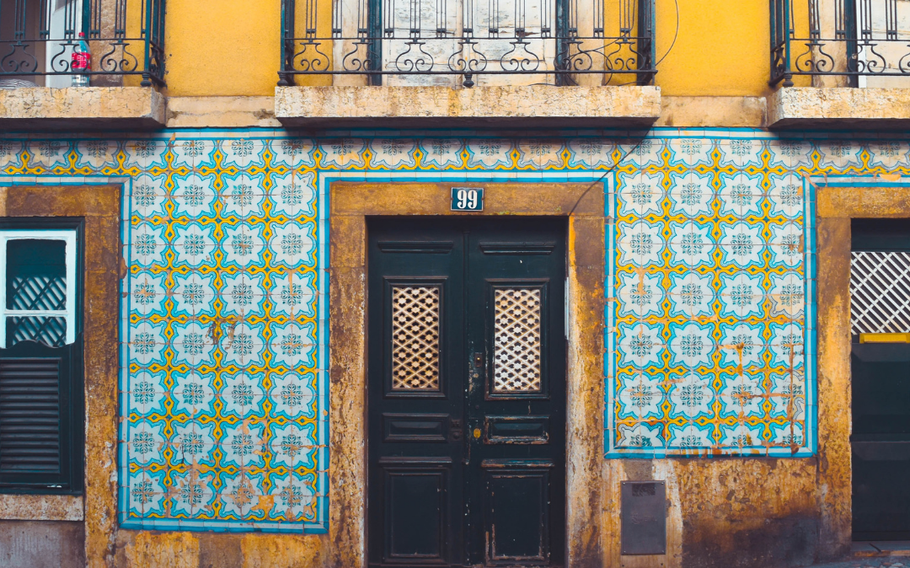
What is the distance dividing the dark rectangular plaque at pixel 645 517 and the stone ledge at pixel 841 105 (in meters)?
2.82

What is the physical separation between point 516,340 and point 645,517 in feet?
5.20

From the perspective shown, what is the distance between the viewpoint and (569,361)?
4.43 meters

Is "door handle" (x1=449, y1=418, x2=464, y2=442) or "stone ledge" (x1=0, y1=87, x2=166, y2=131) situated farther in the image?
"door handle" (x1=449, y1=418, x2=464, y2=442)

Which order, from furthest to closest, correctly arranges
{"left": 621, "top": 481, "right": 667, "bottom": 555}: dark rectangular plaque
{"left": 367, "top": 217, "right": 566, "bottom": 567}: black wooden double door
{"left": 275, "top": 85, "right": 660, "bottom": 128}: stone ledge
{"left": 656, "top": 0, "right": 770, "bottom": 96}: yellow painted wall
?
1. {"left": 367, "top": 217, "right": 566, "bottom": 567}: black wooden double door
2. {"left": 656, "top": 0, "right": 770, "bottom": 96}: yellow painted wall
3. {"left": 621, "top": 481, "right": 667, "bottom": 555}: dark rectangular plaque
4. {"left": 275, "top": 85, "right": 660, "bottom": 128}: stone ledge

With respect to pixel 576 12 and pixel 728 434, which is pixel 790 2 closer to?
pixel 576 12

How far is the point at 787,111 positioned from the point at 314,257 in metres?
3.54

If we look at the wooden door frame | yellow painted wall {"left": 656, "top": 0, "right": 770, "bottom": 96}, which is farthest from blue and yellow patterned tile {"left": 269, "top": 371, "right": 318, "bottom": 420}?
yellow painted wall {"left": 656, "top": 0, "right": 770, "bottom": 96}

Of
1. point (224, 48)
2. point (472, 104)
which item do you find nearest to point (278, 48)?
Answer: point (224, 48)

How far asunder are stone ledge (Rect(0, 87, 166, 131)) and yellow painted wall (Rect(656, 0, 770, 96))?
3.78 meters

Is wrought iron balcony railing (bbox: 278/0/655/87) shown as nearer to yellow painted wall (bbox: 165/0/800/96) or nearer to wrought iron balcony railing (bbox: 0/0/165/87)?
yellow painted wall (bbox: 165/0/800/96)

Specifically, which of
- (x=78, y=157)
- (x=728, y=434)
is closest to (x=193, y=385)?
(x=78, y=157)

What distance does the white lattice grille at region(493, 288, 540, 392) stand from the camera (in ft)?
15.1

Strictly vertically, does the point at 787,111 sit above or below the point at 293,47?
below

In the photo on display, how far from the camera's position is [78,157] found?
4516 millimetres
